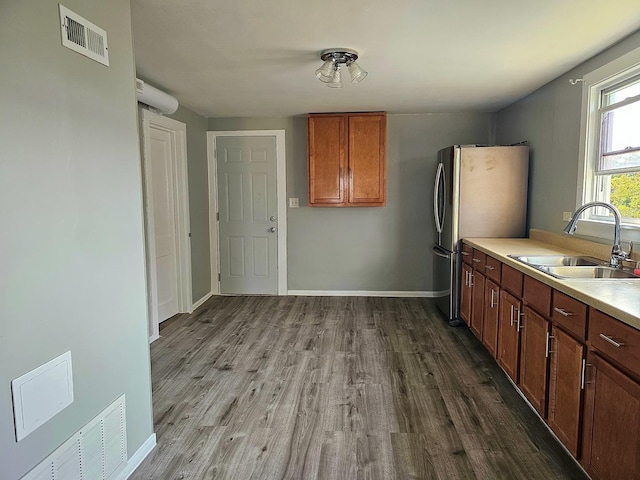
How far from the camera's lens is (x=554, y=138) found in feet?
10.8

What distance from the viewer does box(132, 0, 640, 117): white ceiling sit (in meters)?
2.01

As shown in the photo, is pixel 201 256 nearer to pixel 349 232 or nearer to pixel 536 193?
pixel 349 232

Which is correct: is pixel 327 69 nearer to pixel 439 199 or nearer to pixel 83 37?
pixel 83 37

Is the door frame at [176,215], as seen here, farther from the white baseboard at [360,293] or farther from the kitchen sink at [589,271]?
the kitchen sink at [589,271]

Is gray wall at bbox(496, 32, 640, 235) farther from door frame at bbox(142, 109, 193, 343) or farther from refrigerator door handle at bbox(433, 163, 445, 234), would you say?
door frame at bbox(142, 109, 193, 343)

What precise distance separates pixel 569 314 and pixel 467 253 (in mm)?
1821

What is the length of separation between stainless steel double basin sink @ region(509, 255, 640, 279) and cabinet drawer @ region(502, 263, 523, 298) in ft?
0.28

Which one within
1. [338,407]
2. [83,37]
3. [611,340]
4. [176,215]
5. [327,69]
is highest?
[327,69]

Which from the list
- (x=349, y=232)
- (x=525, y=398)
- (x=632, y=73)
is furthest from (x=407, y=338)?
(x=632, y=73)

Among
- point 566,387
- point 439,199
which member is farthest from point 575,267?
point 439,199

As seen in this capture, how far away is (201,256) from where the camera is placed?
485 cm

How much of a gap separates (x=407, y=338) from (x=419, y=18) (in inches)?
102

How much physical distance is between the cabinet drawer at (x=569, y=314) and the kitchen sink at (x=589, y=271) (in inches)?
12.7

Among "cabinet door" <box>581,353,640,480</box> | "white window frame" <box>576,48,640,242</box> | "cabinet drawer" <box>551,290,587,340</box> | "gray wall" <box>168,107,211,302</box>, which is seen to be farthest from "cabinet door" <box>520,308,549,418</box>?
"gray wall" <box>168,107,211,302</box>
